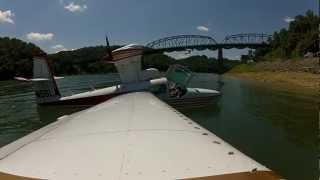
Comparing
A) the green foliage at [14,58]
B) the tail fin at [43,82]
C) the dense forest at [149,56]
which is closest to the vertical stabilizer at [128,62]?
the tail fin at [43,82]

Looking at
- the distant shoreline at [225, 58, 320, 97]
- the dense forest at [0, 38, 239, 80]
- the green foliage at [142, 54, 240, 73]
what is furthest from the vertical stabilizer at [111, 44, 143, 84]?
the dense forest at [0, 38, 239, 80]

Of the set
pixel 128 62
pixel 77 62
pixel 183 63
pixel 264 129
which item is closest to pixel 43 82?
pixel 128 62

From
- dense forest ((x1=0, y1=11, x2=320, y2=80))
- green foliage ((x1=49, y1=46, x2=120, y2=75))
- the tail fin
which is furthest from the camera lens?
green foliage ((x1=49, y1=46, x2=120, y2=75))

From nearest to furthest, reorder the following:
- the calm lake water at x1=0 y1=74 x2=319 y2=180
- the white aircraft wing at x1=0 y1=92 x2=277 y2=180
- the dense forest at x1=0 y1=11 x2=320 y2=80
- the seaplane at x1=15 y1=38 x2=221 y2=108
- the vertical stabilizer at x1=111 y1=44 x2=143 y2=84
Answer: the white aircraft wing at x1=0 y1=92 x2=277 y2=180 → the calm lake water at x1=0 y1=74 x2=319 y2=180 → the vertical stabilizer at x1=111 y1=44 x2=143 y2=84 → the seaplane at x1=15 y1=38 x2=221 y2=108 → the dense forest at x1=0 y1=11 x2=320 y2=80

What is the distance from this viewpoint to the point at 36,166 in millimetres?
3393

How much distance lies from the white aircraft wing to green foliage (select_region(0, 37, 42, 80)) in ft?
348

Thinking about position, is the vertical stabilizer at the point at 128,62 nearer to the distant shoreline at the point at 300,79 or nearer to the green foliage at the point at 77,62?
the distant shoreline at the point at 300,79

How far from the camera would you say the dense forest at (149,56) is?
89731 millimetres

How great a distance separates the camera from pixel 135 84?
20594mm

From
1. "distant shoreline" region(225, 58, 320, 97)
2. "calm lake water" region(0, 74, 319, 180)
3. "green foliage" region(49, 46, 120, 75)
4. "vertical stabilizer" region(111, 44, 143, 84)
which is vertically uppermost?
"green foliage" region(49, 46, 120, 75)

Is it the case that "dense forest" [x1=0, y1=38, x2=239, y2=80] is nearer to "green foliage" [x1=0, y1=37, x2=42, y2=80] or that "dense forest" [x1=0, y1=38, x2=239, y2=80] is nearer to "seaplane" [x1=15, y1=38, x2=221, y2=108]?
"green foliage" [x1=0, y1=37, x2=42, y2=80]

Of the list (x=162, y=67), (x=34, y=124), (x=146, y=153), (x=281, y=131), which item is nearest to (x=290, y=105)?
(x=281, y=131)

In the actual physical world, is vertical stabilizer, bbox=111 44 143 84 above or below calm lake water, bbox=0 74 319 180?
above

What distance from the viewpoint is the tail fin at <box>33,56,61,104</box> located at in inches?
890
